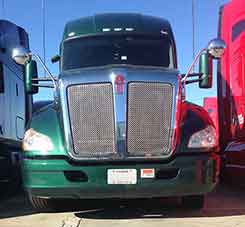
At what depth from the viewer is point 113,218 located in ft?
20.7

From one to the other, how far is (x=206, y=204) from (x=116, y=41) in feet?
8.22

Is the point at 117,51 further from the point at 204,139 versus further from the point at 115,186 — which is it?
the point at 115,186

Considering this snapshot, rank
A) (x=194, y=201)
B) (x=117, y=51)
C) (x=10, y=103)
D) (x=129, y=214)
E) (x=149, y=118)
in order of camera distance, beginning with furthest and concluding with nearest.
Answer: (x=10, y=103) → (x=117, y=51) → (x=194, y=201) → (x=129, y=214) → (x=149, y=118)

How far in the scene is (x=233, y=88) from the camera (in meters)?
9.25

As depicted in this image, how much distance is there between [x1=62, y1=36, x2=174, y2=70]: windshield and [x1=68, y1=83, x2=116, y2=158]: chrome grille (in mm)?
1234

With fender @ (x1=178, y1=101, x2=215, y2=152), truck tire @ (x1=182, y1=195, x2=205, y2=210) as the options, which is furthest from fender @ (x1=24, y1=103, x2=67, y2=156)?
truck tire @ (x1=182, y1=195, x2=205, y2=210)

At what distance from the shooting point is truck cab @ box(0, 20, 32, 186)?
27.0ft

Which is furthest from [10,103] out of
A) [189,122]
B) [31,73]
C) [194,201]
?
[189,122]

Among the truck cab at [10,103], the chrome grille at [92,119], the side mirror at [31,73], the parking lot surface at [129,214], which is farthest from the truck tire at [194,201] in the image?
the truck cab at [10,103]

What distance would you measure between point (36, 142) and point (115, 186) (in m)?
0.99

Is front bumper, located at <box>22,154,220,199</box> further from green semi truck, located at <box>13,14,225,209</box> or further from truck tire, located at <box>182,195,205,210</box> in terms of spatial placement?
truck tire, located at <box>182,195,205,210</box>

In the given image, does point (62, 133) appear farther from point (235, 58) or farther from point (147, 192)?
point (235, 58)

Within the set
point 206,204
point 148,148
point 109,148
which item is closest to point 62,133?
point 109,148

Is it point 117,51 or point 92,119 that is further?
point 117,51
